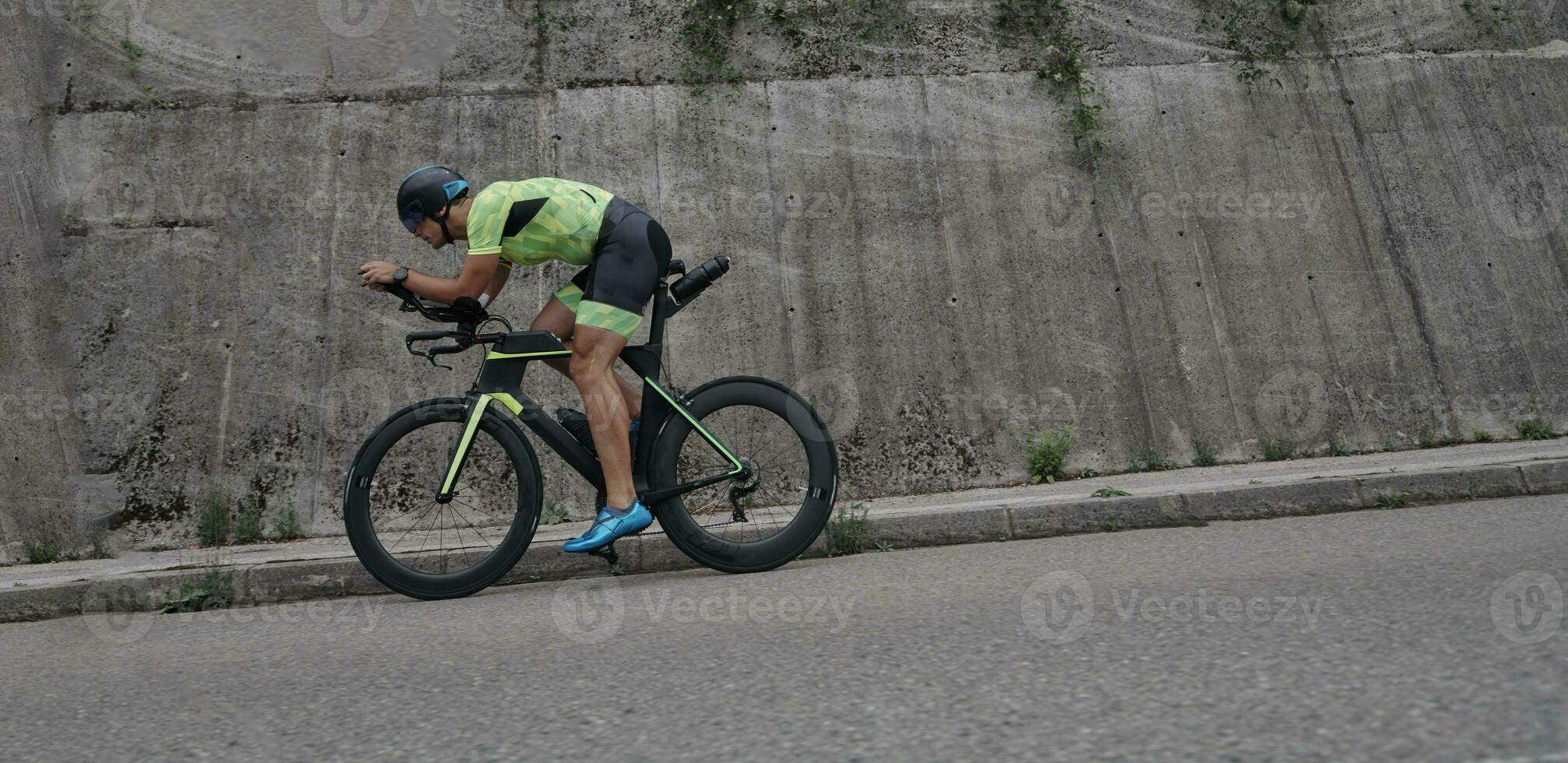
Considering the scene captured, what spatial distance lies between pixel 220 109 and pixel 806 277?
4133mm

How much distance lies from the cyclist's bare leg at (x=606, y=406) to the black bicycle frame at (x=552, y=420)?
61 millimetres

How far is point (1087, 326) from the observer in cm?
675

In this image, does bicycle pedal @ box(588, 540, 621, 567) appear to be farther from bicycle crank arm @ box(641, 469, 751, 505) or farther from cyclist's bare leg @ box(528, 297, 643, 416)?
cyclist's bare leg @ box(528, 297, 643, 416)

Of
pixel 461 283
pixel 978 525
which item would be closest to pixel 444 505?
pixel 461 283

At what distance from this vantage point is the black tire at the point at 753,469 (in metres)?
3.87

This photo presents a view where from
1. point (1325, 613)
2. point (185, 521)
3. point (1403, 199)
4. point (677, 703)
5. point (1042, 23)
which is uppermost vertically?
point (1042, 23)

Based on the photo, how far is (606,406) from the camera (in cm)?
387

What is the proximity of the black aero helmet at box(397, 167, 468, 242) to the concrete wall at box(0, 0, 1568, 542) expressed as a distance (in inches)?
95.1

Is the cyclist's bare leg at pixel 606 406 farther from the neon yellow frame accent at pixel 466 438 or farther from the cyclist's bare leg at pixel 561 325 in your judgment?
the neon yellow frame accent at pixel 466 438

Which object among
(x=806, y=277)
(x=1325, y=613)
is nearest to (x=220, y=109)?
(x=806, y=277)

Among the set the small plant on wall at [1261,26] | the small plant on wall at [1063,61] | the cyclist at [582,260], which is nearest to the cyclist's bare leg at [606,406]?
the cyclist at [582,260]

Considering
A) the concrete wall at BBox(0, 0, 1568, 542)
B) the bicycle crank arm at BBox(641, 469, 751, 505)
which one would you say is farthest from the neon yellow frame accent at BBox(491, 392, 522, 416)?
the concrete wall at BBox(0, 0, 1568, 542)

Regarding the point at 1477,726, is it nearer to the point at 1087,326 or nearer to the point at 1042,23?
the point at 1087,326

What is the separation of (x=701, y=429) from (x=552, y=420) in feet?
2.01
